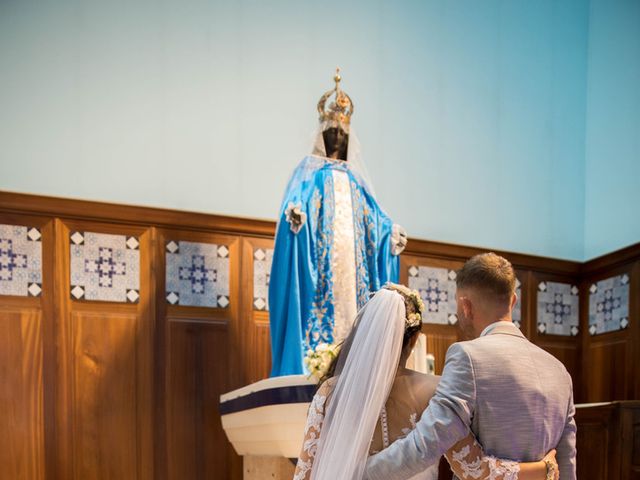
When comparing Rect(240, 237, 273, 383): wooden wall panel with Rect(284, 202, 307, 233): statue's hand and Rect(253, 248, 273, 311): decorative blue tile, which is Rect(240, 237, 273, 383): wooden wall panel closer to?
Rect(253, 248, 273, 311): decorative blue tile

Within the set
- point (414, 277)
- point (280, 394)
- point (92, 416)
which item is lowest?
point (92, 416)

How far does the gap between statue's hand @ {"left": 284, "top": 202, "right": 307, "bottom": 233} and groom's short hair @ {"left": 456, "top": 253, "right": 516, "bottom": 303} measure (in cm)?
231

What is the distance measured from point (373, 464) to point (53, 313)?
3.25m

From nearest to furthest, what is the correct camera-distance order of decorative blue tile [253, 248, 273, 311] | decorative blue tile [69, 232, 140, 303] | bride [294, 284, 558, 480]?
bride [294, 284, 558, 480], decorative blue tile [69, 232, 140, 303], decorative blue tile [253, 248, 273, 311]

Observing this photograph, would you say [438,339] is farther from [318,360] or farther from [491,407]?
[491,407]

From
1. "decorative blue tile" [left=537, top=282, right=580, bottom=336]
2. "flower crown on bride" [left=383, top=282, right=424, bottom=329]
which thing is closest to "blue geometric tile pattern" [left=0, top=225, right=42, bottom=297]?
"flower crown on bride" [left=383, top=282, right=424, bottom=329]

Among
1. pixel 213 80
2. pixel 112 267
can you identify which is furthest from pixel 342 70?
pixel 112 267

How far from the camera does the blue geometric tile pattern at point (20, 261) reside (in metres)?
5.37

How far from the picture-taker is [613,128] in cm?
748

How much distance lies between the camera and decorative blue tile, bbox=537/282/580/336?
7309 mm

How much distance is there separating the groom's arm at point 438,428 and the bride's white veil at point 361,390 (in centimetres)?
10

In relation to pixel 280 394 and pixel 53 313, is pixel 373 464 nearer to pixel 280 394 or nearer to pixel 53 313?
pixel 280 394

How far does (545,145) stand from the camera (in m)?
7.68

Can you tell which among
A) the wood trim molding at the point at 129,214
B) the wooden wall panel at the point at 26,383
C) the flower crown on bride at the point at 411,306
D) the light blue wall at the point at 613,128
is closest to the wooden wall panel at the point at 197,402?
the wood trim molding at the point at 129,214
